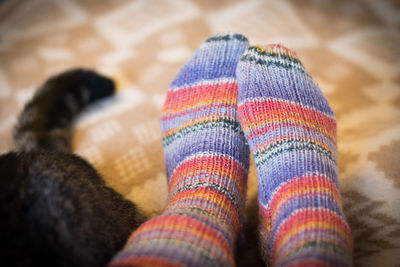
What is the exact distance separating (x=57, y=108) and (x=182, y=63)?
1.17 feet

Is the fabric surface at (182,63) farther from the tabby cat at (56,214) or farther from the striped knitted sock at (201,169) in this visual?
the tabby cat at (56,214)

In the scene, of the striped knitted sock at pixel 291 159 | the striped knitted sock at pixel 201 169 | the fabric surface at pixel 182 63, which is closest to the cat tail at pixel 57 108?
the fabric surface at pixel 182 63

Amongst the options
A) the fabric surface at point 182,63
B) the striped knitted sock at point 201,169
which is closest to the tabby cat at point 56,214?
the striped knitted sock at point 201,169

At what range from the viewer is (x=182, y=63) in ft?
2.94

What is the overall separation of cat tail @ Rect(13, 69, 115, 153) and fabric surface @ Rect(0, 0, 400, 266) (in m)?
0.04

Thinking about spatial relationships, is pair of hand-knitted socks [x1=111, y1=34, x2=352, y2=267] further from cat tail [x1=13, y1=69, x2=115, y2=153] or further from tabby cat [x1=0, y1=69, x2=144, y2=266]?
cat tail [x1=13, y1=69, x2=115, y2=153]

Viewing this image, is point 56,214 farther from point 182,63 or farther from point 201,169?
point 182,63

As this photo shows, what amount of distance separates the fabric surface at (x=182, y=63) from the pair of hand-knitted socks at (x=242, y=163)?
0.06m

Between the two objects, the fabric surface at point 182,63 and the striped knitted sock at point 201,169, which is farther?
the fabric surface at point 182,63

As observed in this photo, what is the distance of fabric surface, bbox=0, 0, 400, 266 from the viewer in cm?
57

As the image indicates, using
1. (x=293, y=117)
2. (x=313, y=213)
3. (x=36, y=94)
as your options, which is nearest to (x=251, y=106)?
(x=293, y=117)

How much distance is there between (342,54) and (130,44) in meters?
0.63

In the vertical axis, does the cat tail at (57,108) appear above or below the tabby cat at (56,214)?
above

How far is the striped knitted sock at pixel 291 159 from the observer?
44cm
